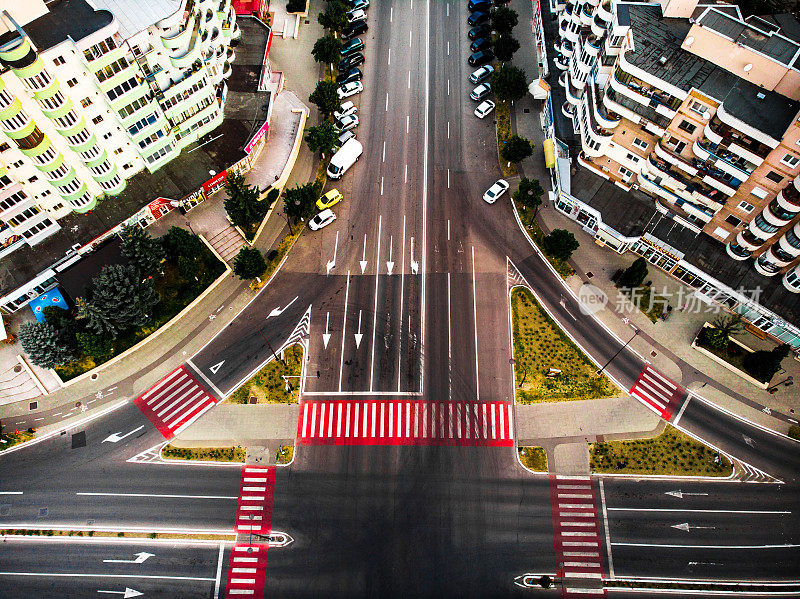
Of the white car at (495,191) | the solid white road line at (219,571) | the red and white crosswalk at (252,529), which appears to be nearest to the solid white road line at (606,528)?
the red and white crosswalk at (252,529)

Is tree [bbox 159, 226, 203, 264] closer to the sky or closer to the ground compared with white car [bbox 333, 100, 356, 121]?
closer to the ground

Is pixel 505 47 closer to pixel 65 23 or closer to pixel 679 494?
pixel 65 23

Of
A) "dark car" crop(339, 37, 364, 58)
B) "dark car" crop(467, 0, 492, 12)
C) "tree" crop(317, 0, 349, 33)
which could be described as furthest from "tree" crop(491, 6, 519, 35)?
"tree" crop(317, 0, 349, 33)

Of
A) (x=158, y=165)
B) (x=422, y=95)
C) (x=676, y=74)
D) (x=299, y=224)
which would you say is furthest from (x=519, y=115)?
(x=158, y=165)

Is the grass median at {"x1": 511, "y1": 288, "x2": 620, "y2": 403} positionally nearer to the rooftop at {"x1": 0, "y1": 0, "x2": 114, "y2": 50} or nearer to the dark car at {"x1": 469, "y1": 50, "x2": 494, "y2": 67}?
the dark car at {"x1": 469, "y1": 50, "x2": 494, "y2": 67}

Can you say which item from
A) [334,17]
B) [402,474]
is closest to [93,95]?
[334,17]

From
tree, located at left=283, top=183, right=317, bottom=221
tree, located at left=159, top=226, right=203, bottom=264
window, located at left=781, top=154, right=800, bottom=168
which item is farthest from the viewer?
tree, located at left=283, top=183, right=317, bottom=221

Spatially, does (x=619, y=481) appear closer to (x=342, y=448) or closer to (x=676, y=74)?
(x=342, y=448)
